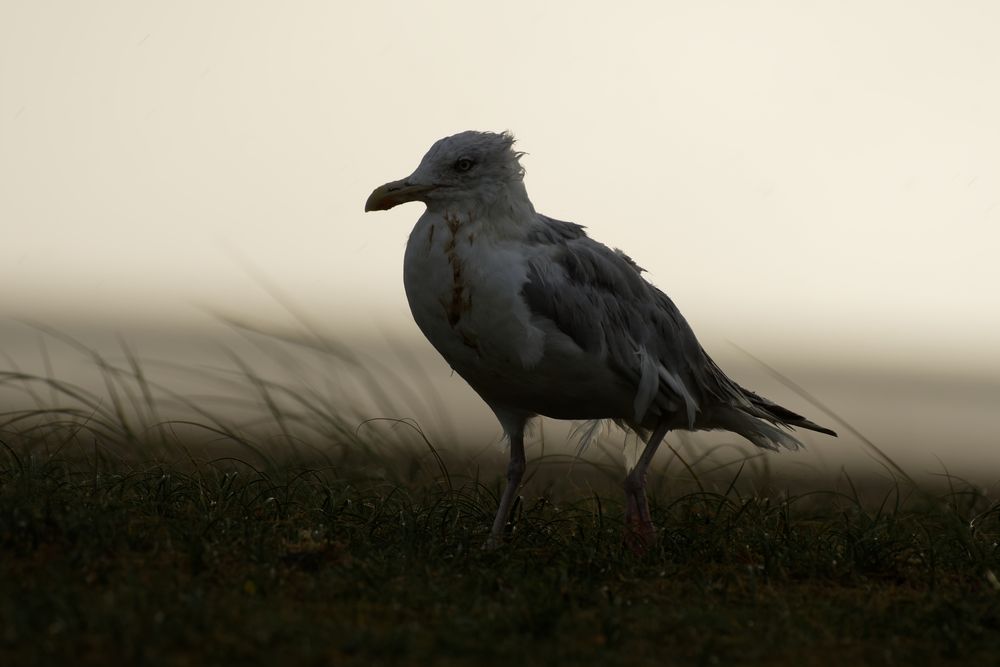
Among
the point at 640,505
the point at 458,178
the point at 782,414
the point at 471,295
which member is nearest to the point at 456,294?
the point at 471,295

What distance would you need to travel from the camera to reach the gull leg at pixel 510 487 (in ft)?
16.2

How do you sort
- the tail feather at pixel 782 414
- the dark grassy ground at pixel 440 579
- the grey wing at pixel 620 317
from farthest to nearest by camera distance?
the tail feather at pixel 782 414 → the grey wing at pixel 620 317 → the dark grassy ground at pixel 440 579

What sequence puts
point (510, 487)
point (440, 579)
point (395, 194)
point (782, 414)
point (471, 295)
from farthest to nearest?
1. point (782, 414)
2. point (510, 487)
3. point (395, 194)
4. point (471, 295)
5. point (440, 579)

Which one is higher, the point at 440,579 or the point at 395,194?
the point at 395,194

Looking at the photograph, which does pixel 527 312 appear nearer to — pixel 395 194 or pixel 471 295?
pixel 471 295

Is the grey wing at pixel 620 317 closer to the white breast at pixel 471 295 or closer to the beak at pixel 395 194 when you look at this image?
the white breast at pixel 471 295

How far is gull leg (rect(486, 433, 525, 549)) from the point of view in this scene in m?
4.95

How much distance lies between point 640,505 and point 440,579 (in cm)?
142

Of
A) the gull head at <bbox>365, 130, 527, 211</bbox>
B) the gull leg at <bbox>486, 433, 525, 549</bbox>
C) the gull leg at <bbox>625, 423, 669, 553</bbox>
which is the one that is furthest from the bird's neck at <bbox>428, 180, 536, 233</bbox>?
the gull leg at <bbox>625, 423, 669, 553</bbox>

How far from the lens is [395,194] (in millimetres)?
5203

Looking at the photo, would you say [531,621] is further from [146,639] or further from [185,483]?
[185,483]

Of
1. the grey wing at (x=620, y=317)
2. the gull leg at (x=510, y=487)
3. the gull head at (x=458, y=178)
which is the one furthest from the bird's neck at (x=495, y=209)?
the gull leg at (x=510, y=487)

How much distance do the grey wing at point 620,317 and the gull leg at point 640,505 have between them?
0.19m

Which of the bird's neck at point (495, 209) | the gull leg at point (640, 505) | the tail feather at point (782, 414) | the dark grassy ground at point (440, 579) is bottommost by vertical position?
the dark grassy ground at point (440, 579)
